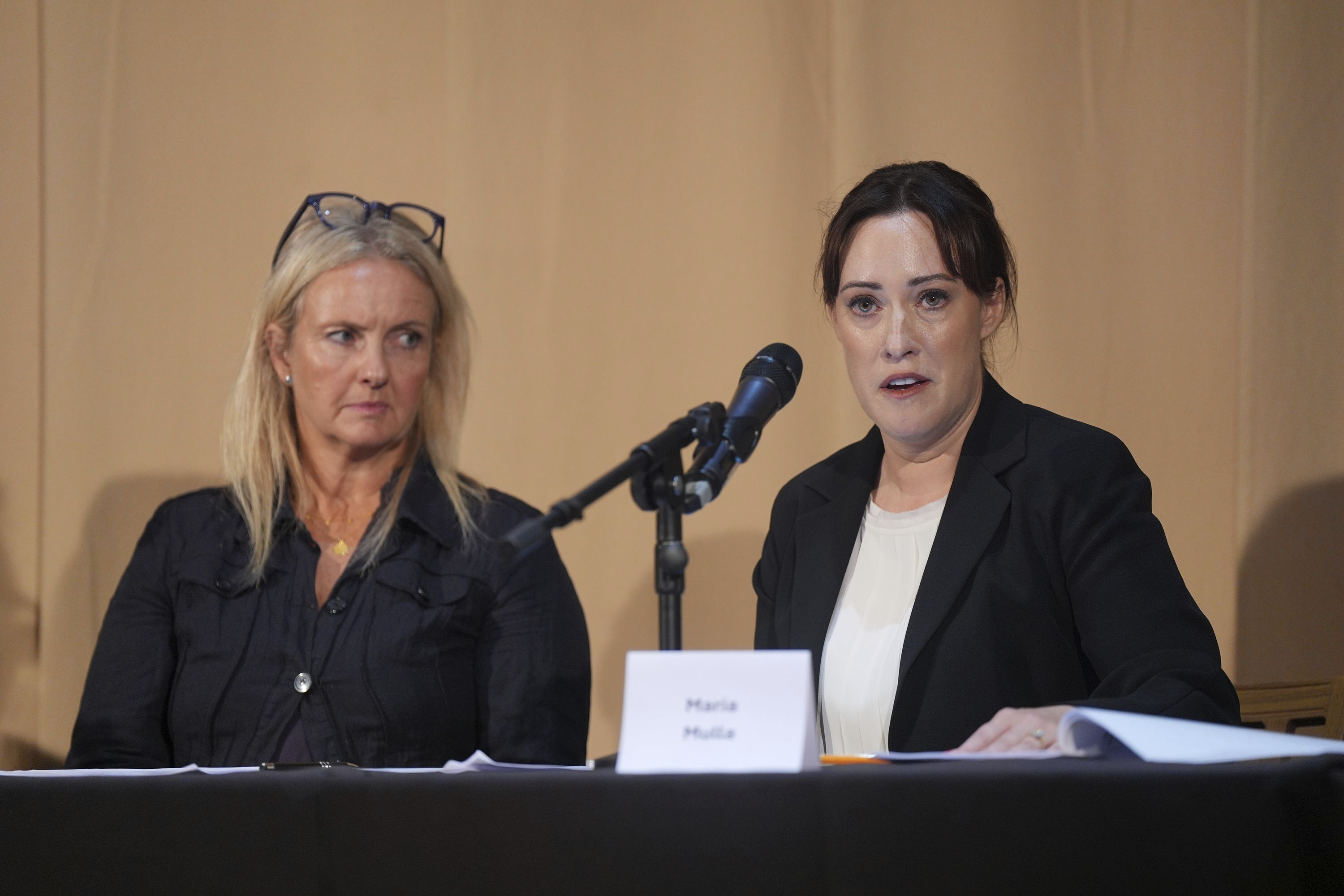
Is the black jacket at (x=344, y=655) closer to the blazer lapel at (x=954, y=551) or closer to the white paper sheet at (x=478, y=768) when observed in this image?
the blazer lapel at (x=954, y=551)

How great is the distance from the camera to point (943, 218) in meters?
1.82

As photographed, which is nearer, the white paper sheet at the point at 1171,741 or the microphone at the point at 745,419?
the white paper sheet at the point at 1171,741

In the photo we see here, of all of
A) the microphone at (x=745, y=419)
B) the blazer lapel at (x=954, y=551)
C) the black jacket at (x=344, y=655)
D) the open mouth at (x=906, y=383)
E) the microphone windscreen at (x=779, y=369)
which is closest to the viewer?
the microphone at (x=745, y=419)

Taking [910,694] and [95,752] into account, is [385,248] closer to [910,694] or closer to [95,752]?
[95,752]

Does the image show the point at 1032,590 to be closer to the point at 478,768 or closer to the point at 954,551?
the point at 954,551

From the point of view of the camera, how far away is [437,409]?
2.39 m

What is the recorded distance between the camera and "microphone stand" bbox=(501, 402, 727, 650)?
1029mm

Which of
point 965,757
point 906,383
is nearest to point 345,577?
point 906,383

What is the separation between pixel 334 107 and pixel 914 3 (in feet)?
4.77

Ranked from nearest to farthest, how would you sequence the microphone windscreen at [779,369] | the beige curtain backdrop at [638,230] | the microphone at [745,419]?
1. the microphone at [745,419]
2. the microphone windscreen at [779,369]
3. the beige curtain backdrop at [638,230]

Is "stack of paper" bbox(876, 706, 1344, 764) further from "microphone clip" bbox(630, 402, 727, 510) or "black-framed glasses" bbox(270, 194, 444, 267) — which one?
"black-framed glasses" bbox(270, 194, 444, 267)

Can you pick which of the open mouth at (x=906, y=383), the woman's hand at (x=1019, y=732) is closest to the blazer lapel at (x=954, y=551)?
the open mouth at (x=906, y=383)

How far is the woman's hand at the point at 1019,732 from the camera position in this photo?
1154 mm

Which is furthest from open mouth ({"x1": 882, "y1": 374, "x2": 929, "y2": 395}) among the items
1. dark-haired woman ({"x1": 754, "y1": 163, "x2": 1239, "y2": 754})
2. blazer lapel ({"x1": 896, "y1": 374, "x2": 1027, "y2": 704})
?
blazer lapel ({"x1": 896, "y1": 374, "x2": 1027, "y2": 704})
